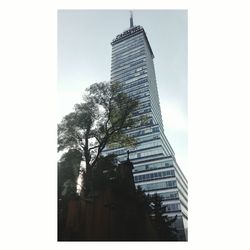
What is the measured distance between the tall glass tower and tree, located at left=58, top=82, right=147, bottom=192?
13.9 meters

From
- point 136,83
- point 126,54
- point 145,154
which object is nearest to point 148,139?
point 145,154

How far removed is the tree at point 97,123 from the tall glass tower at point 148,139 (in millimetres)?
13931

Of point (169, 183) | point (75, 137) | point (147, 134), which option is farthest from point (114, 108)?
point (147, 134)

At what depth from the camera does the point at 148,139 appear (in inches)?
1785

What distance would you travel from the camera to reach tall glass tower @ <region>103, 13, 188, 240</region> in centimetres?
3831

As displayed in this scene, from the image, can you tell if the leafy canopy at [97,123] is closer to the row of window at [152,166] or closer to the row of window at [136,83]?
the row of window at [152,166]

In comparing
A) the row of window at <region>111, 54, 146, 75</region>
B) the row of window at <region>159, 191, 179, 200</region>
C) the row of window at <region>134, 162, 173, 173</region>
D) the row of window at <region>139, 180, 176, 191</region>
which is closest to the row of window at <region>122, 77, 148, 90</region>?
the row of window at <region>111, 54, 146, 75</region>

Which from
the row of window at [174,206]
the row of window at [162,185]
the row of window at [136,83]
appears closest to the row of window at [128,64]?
the row of window at [136,83]

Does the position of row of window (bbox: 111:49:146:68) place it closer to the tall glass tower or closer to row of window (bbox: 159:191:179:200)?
the tall glass tower

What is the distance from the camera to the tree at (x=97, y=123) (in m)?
9.27

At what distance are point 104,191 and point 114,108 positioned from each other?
3.32 meters

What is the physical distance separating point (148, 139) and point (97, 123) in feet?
118
